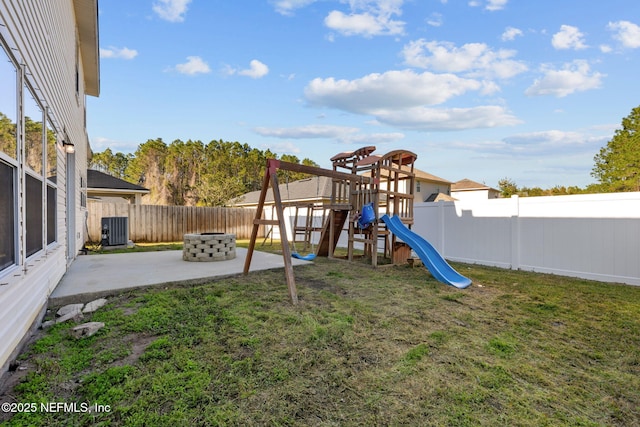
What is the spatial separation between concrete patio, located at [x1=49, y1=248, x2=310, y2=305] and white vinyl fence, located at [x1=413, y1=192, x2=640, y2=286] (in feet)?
13.0

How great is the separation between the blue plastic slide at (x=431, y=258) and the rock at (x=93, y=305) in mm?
4836

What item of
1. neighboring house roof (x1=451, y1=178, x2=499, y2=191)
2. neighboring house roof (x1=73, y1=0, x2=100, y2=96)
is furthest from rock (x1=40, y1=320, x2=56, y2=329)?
neighboring house roof (x1=451, y1=178, x2=499, y2=191)

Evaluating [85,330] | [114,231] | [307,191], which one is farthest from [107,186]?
[85,330]

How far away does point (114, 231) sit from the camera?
30.3 feet

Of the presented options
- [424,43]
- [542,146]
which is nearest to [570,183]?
[542,146]

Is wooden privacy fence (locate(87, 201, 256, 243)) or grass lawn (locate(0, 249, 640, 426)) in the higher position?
wooden privacy fence (locate(87, 201, 256, 243))

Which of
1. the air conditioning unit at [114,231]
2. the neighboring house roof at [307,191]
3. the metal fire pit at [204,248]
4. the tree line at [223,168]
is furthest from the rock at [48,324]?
the tree line at [223,168]

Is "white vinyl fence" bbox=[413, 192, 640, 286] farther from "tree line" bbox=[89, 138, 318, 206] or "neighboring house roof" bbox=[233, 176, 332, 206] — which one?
"tree line" bbox=[89, 138, 318, 206]

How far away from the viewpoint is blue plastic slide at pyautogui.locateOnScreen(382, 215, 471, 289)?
4.96 m

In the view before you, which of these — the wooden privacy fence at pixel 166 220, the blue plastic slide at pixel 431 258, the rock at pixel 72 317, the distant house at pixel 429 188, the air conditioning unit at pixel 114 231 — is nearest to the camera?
the rock at pixel 72 317

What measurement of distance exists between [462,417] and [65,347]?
2923 millimetres

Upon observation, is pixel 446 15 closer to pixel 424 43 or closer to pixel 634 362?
pixel 424 43

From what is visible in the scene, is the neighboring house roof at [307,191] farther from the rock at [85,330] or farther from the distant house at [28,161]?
the rock at [85,330]

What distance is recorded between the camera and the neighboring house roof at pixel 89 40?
627 centimetres
